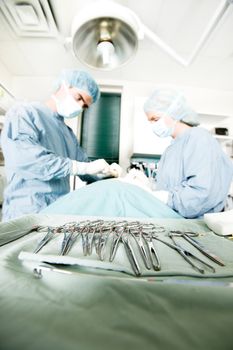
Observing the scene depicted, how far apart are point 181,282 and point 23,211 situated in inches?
42.2

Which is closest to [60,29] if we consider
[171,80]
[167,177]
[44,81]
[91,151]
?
[44,81]

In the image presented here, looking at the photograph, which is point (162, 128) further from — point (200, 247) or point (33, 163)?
point (200, 247)

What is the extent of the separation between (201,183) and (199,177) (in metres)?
0.03

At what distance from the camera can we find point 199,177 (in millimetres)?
1035

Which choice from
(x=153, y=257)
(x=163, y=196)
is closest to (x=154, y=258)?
(x=153, y=257)

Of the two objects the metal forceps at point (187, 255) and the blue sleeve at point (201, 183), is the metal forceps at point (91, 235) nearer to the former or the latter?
the metal forceps at point (187, 255)

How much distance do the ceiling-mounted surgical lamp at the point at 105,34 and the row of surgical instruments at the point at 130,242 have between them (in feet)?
2.61

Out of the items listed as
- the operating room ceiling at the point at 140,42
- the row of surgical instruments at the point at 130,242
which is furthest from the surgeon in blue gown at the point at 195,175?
the operating room ceiling at the point at 140,42

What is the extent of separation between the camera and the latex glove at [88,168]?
4.11 ft

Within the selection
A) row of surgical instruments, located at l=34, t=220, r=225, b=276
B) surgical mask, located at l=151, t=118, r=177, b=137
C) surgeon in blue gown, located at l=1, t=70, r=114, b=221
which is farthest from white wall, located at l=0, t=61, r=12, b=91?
row of surgical instruments, located at l=34, t=220, r=225, b=276

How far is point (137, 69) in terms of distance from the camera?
236cm

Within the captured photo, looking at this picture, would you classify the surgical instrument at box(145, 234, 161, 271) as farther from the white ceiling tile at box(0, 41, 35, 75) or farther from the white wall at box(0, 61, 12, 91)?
the white wall at box(0, 61, 12, 91)

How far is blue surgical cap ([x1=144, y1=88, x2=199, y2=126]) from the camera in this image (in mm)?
1488

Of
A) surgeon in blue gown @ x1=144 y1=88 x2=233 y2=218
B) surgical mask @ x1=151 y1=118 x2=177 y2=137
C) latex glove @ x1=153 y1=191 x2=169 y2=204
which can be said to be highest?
surgical mask @ x1=151 y1=118 x2=177 y2=137
